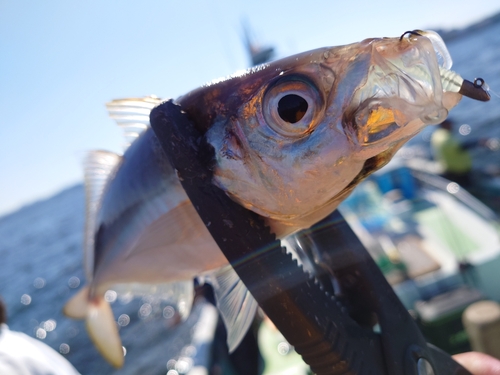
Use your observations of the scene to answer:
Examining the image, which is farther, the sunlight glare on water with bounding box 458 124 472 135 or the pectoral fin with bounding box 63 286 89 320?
the sunlight glare on water with bounding box 458 124 472 135

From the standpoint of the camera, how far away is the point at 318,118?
1.05 meters

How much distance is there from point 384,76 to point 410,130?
158 millimetres

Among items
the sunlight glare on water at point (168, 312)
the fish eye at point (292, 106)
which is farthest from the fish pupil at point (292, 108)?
the sunlight glare on water at point (168, 312)

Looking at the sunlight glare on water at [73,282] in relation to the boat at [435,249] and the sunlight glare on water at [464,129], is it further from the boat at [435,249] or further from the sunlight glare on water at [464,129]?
the sunlight glare on water at [464,129]

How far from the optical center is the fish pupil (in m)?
1.07

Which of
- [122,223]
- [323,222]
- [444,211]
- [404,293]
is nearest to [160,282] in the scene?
[122,223]

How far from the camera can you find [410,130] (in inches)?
38.8

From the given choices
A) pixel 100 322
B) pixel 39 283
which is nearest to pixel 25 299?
pixel 39 283

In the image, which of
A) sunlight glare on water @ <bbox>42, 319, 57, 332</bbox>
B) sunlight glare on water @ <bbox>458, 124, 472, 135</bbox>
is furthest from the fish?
sunlight glare on water @ <bbox>458, 124, 472, 135</bbox>

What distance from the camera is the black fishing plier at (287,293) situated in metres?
1.08

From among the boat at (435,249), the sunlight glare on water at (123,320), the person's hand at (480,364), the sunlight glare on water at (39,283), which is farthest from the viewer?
the sunlight glare on water at (39,283)

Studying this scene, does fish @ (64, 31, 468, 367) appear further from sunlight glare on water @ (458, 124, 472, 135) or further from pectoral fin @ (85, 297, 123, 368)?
sunlight glare on water @ (458, 124, 472, 135)

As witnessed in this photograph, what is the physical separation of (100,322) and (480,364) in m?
1.80

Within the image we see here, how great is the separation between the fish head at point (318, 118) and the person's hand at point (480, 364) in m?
0.99
